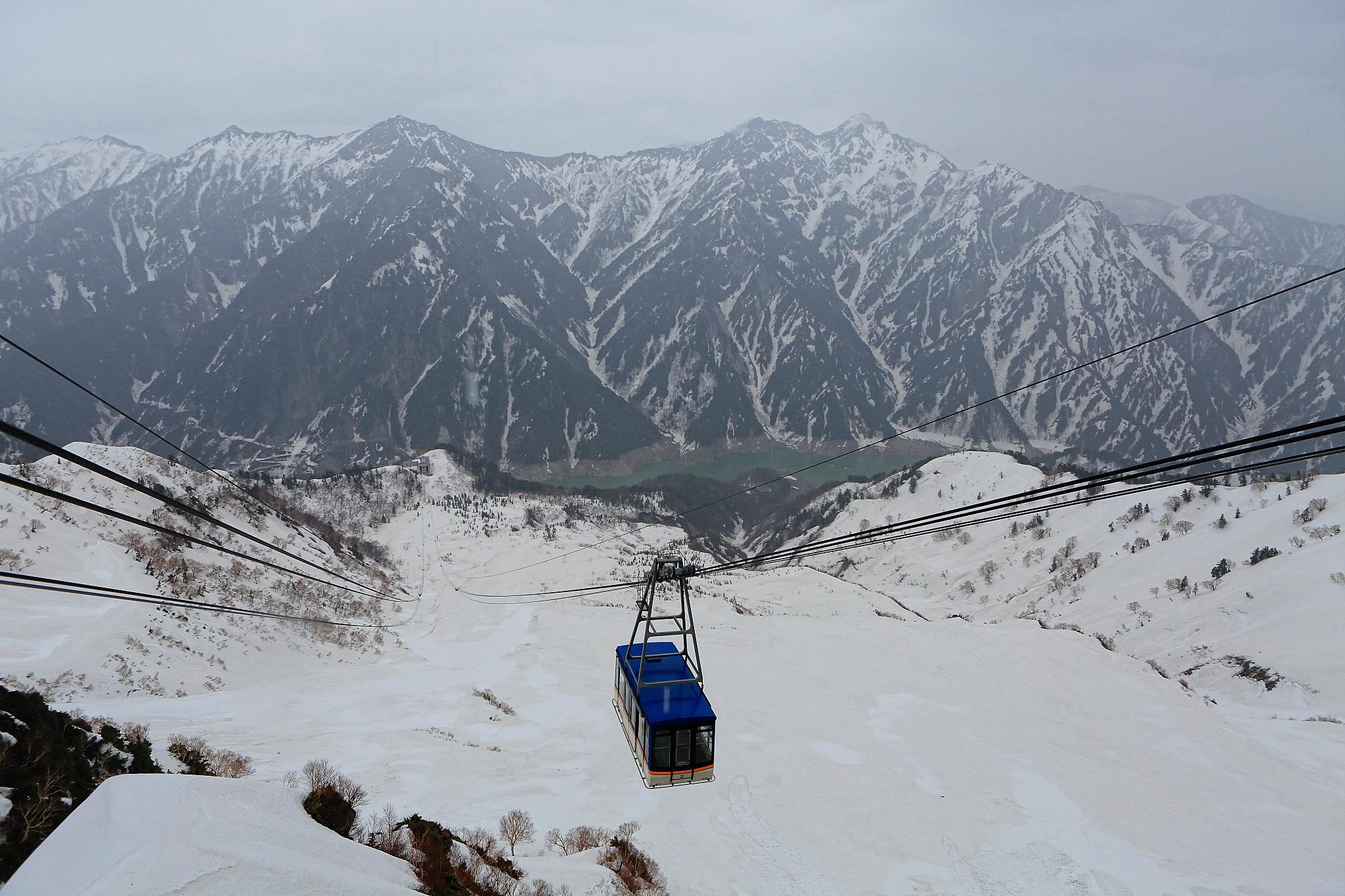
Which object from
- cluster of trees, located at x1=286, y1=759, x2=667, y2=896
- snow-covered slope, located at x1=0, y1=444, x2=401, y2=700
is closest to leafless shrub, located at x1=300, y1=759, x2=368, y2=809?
cluster of trees, located at x1=286, y1=759, x2=667, y2=896

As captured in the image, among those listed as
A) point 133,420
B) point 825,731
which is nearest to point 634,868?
point 825,731

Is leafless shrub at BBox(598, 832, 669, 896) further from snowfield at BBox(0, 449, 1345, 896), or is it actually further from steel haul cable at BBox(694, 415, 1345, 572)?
steel haul cable at BBox(694, 415, 1345, 572)

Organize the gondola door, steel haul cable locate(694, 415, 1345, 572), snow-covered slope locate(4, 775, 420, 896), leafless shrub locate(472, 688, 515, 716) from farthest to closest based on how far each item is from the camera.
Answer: leafless shrub locate(472, 688, 515, 716), the gondola door, snow-covered slope locate(4, 775, 420, 896), steel haul cable locate(694, 415, 1345, 572)

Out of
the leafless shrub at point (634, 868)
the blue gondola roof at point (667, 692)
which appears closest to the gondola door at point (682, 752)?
the blue gondola roof at point (667, 692)

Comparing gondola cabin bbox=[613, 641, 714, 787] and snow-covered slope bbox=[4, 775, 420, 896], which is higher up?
snow-covered slope bbox=[4, 775, 420, 896]

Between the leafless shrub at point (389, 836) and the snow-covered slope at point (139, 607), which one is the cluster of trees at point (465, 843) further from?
the snow-covered slope at point (139, 607)

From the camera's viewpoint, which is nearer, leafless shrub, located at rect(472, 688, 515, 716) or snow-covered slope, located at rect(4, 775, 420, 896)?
snow-covered slope, located at rect(4, 775, 420, 896)
